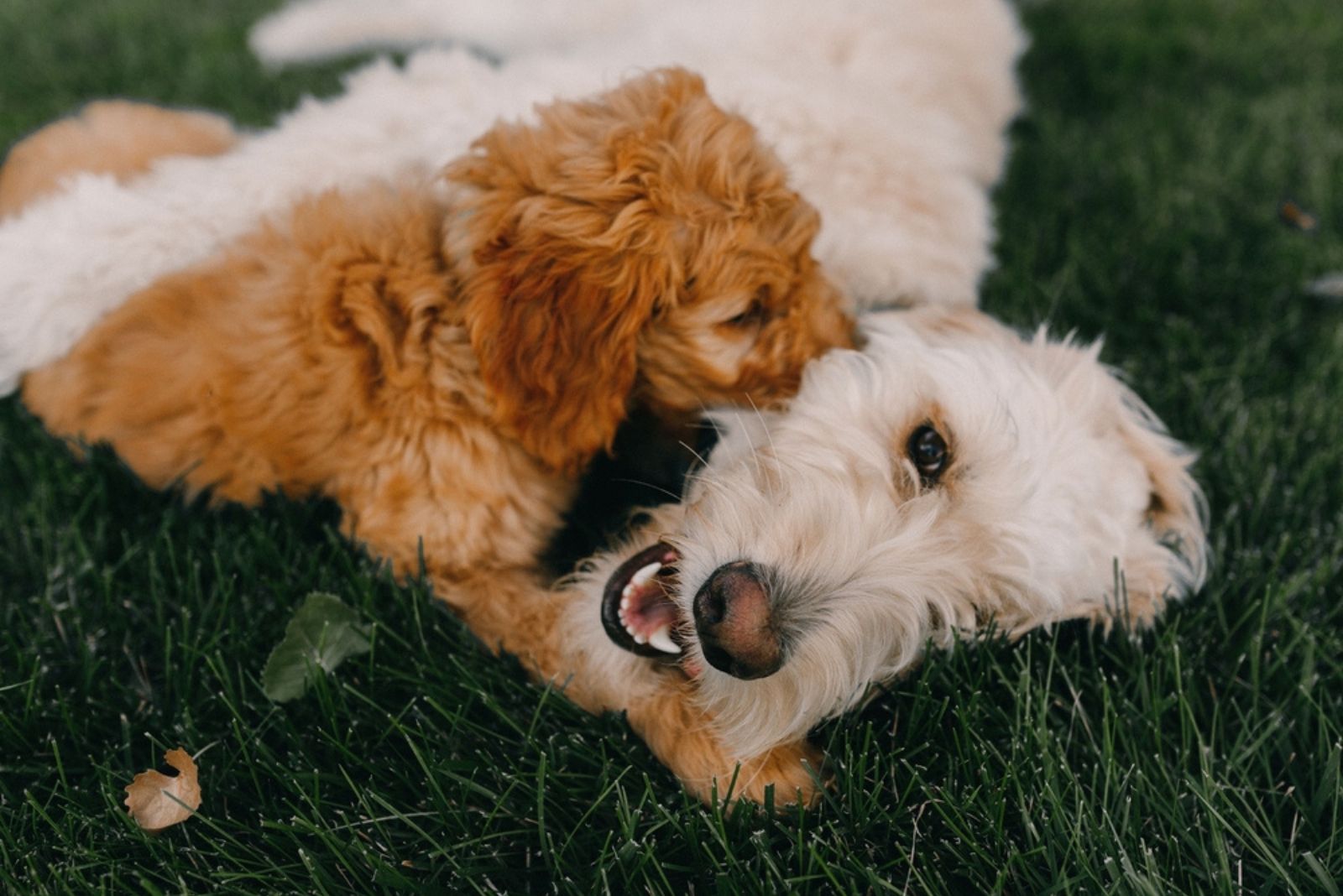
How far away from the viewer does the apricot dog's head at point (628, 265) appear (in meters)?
2.27

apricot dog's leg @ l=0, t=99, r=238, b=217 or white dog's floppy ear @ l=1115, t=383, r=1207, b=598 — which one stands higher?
apricot dog's leg @ l=0, t=99, r=238, b=217

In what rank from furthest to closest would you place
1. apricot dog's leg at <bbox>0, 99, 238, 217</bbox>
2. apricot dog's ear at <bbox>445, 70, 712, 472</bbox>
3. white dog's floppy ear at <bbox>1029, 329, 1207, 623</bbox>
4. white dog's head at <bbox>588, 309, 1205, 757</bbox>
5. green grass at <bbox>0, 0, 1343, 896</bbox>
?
apricot dog's leg at <bbox>0, 99, 238, 217</bbox> < white dog's floppy ear at <bbox>1029, 329, 1207, 623</bbox> < apricot dog's ear at <bbox>445, 70, 712, 472</bbox> < white dog's head at <bbox>588, 309, 1205, 757</bbox> < green grass at <bbox>0, 0, 1343, 896</bbox>

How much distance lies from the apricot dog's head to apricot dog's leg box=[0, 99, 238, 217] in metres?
1.37

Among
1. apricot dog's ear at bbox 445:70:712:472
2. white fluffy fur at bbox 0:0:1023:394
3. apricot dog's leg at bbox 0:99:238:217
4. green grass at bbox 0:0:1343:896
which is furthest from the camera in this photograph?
apricot dog's leg at bbox 0:99:238:217

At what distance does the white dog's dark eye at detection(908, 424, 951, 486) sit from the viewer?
2.31m

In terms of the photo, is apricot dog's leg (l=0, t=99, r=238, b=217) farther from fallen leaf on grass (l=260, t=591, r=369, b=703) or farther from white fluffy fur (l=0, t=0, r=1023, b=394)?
fallen leaf on grass (l=260, t=591, r=369, b=703)

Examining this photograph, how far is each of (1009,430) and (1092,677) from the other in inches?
23.2

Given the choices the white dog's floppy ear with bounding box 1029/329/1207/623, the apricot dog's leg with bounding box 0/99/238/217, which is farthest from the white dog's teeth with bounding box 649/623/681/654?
the apricot dog's leg with bounding box 0/99/238/217

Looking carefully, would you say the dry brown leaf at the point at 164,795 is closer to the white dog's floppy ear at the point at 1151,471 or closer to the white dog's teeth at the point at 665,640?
the white dog's teeth at the point at 665,640

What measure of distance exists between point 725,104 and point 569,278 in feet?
3.72

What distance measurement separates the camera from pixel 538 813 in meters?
1.84

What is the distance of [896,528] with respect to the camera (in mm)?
2146

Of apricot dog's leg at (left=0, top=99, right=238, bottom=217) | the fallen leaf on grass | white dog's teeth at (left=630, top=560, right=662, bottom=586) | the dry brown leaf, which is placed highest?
apricot dog's leg at (left=0, top=99, right=238, bottom=217)

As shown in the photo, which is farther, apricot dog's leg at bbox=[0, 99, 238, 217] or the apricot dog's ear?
apricot dog's leg at bbox=[0, 99, 238, 217]
